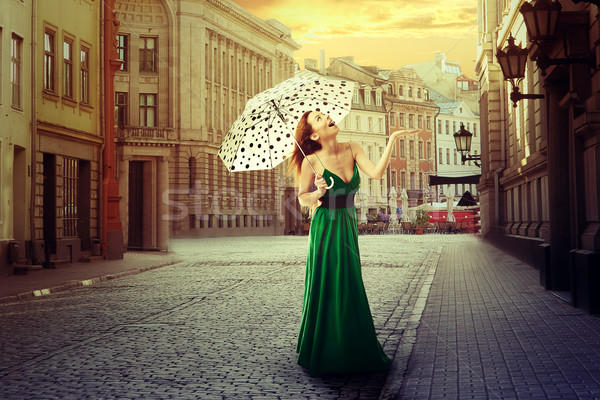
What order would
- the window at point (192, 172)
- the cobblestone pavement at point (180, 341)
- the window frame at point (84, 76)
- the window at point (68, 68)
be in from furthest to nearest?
the window at point (192, 172), the window frame at point (84, 76), the window at point (68, 68), the cobblestone pavement at point (180, 341)

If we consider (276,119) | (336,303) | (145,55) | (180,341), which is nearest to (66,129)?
(180,341)

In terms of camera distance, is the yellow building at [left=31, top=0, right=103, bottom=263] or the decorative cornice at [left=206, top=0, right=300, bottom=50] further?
the decorative cornice at [left=206, top=0, right=300, bottom=50]

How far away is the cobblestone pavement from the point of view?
20.0 ft

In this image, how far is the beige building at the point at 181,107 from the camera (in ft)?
167

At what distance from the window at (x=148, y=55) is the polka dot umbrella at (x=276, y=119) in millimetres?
48242

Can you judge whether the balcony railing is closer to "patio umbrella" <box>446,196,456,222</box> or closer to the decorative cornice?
the decorative cornice

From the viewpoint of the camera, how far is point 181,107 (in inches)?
2146

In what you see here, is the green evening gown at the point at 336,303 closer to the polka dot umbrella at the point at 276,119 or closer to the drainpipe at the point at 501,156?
the polka dot umbrella at the point at 276,119

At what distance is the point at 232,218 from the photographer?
203ft

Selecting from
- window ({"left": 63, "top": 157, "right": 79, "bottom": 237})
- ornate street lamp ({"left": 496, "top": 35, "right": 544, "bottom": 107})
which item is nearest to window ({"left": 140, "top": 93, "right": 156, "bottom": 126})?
window ({"left": 63, "top": 157, "right": 79, "bottom": 237})

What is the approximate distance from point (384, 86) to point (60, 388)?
91950mm

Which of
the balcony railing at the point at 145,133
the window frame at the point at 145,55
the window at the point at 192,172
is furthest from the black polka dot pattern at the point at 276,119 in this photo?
the window at the point at 192,172

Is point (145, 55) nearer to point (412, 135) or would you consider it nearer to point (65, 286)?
point (65, 286)

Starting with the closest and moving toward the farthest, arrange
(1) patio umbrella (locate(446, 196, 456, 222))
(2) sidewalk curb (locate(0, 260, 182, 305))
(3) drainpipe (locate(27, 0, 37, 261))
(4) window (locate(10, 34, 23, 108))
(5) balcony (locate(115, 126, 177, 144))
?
(2) sidewalk curb (locate(0, 260, 182, 305)), (4) window (locate(10, 34, 23, 108)), (3) drainpipe (locate(27, 0, 37, 261)), (5) balcony (locate(115, 126, 177, 144)), (1) patio umbrella (locate(446, 196, 456, 222))
